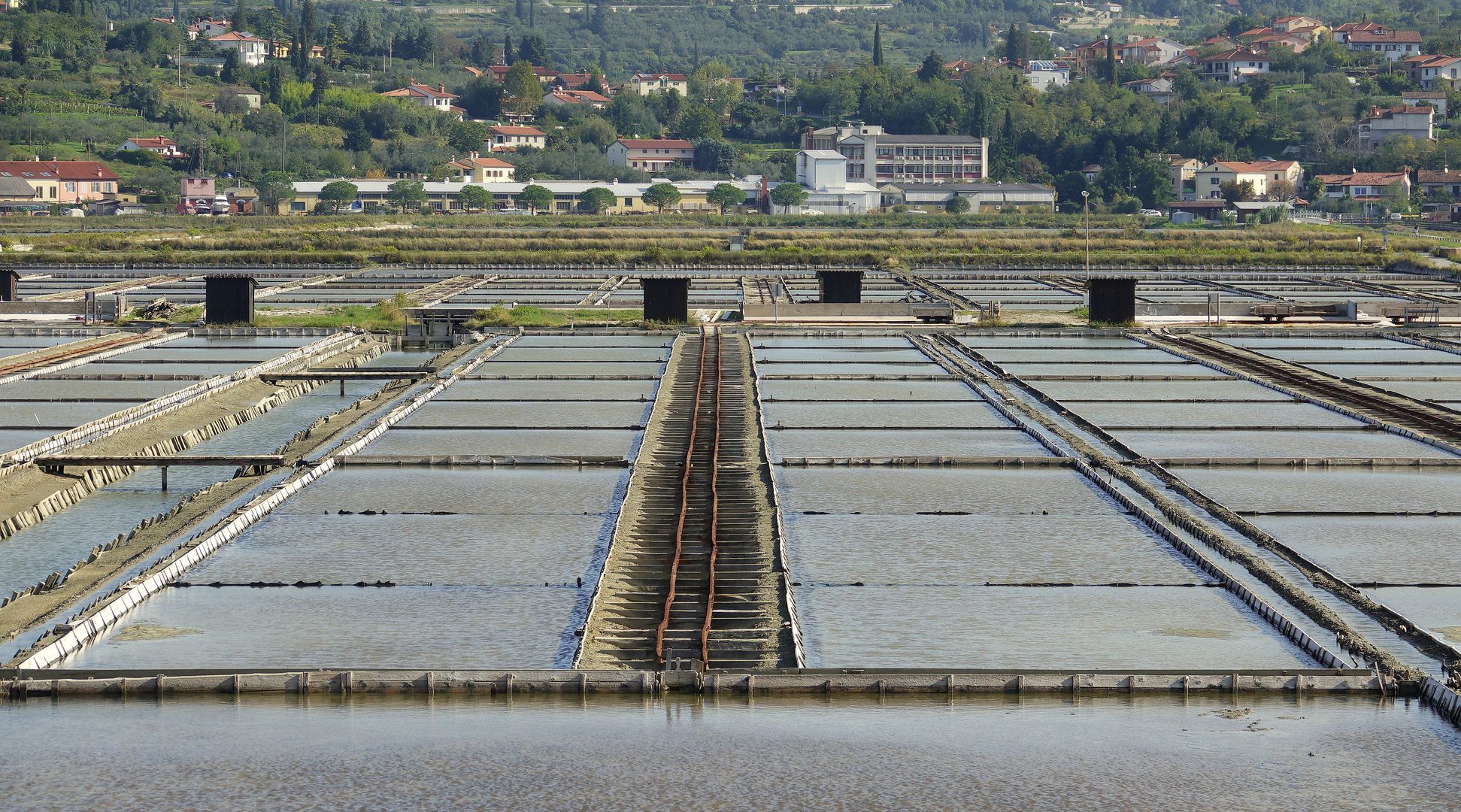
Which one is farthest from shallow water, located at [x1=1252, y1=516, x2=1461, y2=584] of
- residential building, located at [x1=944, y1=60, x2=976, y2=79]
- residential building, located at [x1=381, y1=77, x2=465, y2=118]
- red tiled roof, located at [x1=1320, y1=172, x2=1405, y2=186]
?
residential building, located at [x1=944, y1=60, x2=976, y2=79]

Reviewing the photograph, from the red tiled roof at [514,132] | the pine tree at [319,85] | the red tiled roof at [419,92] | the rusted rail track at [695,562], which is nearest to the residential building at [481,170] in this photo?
the red tiled roof at [514,132]

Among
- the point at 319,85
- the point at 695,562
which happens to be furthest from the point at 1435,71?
the point at 695,562

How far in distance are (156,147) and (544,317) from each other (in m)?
60.5

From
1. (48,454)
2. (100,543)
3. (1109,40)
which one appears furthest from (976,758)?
(1109,40)

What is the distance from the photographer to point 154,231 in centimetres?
6012

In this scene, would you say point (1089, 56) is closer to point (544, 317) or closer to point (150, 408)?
point (544, 317)

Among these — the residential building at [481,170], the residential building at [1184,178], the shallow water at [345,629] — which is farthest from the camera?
the residential building at [481,170]

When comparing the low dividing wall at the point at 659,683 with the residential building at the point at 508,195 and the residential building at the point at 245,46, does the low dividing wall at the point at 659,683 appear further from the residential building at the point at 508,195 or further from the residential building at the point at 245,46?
the residential building at the point at 245,46

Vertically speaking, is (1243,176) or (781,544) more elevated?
(1243,176)

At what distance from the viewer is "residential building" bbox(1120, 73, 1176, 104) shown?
112 metres

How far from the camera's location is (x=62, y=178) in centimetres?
7656

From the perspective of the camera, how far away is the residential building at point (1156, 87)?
368 feet

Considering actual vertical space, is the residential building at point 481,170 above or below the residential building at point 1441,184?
above

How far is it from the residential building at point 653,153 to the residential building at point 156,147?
76.8ft
